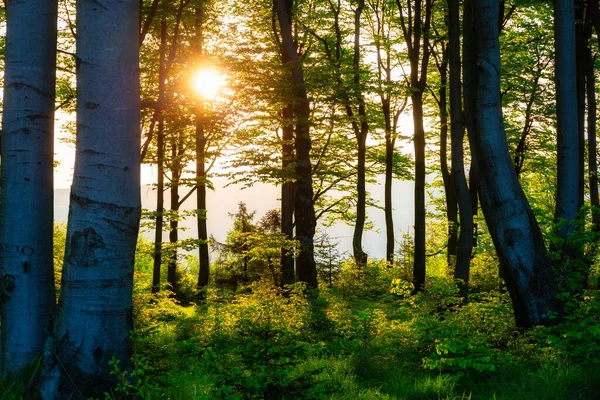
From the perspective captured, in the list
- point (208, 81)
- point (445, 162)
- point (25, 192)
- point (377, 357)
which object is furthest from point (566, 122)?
point (445, 162)

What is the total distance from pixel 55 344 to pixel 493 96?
568 centimetres

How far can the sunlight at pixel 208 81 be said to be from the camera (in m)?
12.7

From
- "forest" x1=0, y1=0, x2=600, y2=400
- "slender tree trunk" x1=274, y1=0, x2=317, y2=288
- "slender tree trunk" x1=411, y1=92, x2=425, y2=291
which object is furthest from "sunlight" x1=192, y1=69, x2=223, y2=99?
"slender tree trunk" x1=411, y1=92, x2=425, y2=291

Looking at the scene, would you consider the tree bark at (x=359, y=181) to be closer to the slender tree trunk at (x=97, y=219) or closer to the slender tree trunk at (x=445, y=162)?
the slender tree trunk at (x=445, y=162)

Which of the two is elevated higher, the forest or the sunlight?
the sunlight

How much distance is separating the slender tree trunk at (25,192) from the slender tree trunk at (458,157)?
8.28 meters

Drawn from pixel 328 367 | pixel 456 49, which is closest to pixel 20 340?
pixel 328 367

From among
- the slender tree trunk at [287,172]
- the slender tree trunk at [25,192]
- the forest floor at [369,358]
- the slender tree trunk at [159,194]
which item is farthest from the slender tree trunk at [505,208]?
the slender tree trunk at [159,194]

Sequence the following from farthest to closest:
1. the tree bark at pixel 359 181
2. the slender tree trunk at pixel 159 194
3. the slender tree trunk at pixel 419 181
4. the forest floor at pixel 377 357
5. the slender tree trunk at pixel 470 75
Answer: the tree bark at pixel 359 181
the slender tree trunk at pixel 419 181
the slender tree trunk at pixel 159 194
the slender tree trunk at pixel 470 75
the forest floor at pixel 377 357

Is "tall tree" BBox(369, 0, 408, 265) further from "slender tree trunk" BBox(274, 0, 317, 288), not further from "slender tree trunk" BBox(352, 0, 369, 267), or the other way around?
"slender tree trunk" BBox(274, 0, 317, 288)

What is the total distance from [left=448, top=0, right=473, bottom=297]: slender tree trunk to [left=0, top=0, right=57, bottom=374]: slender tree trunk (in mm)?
8283

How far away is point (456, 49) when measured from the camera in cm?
1063

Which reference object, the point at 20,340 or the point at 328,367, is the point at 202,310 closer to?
the point at 328,367

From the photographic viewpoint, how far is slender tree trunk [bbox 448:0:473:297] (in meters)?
10.4
